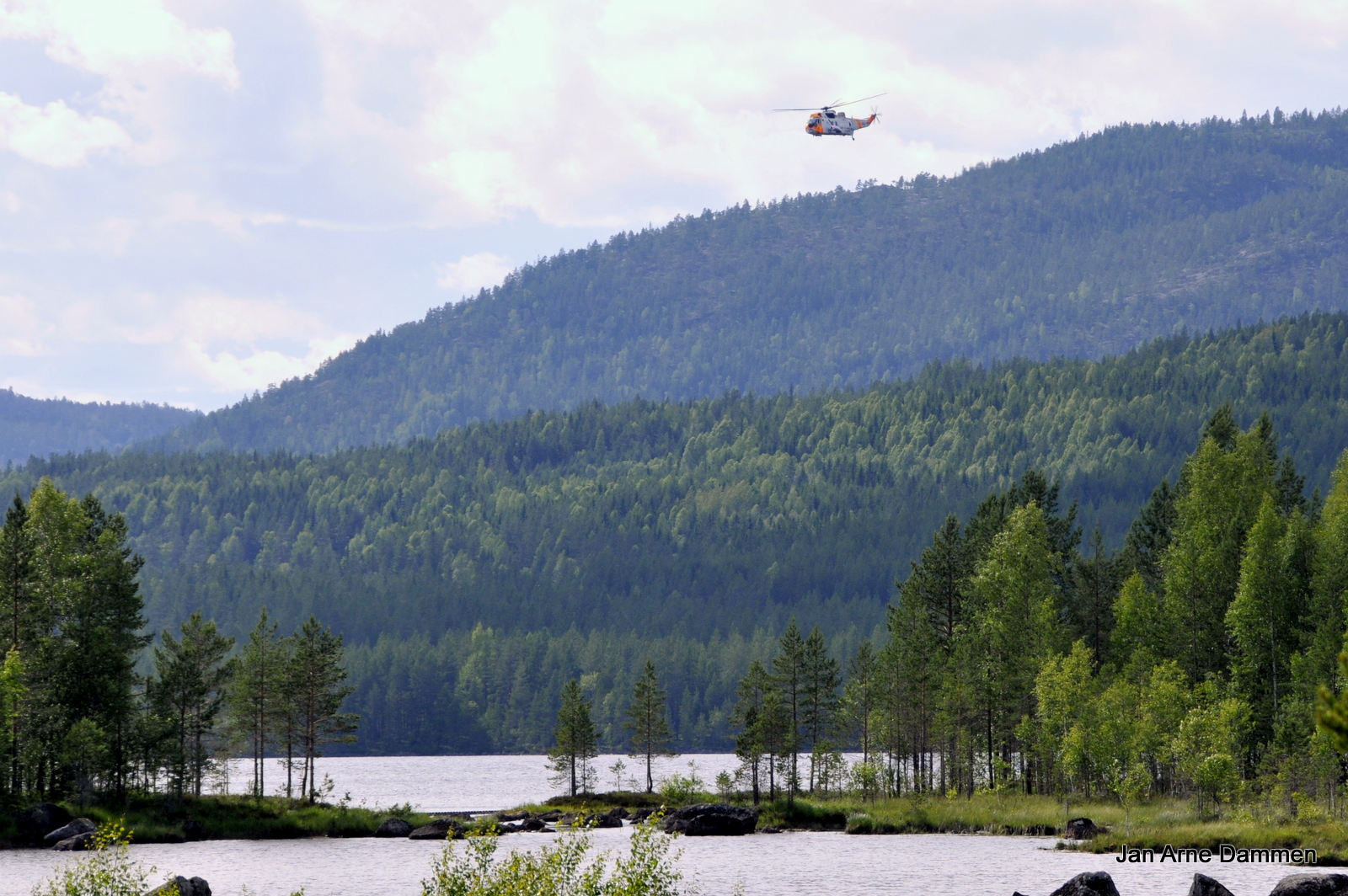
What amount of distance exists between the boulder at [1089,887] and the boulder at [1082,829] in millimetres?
23835

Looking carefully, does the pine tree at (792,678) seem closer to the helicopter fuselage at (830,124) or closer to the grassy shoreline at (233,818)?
the grassy shoreline at (233,818)

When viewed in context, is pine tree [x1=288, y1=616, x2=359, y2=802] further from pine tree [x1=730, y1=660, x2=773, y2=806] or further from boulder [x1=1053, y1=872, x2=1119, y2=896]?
boulder [x1=1053, y1=872, x2=1119, y2=896]

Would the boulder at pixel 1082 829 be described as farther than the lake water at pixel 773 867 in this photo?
Yes

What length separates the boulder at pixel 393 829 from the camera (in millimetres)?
94938

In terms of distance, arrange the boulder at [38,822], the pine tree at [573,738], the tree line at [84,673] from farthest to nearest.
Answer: the pine tree at [573,738] < the tree line at [84,673] < the boulder at [38,822]

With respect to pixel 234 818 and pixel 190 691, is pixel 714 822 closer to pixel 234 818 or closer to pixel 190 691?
pixel 234 818

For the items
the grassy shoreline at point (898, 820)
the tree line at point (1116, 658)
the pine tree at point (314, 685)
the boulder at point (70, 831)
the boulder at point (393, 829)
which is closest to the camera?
the grassy shoreline at point (898, 820)

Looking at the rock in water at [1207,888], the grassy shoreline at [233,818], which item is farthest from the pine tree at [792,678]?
the rock in water at [1207,888]

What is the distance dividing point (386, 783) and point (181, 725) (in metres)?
75.4

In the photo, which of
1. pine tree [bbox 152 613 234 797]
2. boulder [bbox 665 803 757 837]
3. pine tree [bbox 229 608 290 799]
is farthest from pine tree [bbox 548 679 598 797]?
pine tree [bbox 152 613 234 797]

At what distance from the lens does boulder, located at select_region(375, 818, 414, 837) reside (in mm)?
94938

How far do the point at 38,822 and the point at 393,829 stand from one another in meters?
21.9

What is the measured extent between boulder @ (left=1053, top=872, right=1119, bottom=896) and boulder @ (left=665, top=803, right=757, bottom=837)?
137 feet

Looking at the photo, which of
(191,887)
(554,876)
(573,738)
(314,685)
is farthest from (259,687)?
(554,876)
